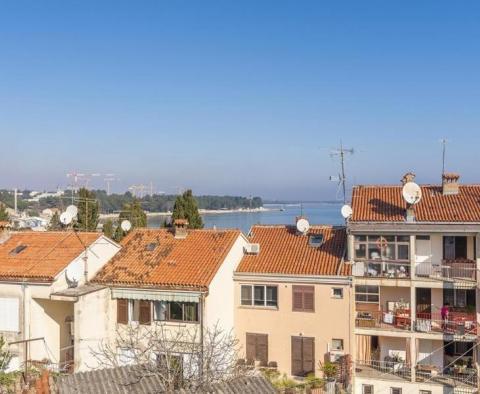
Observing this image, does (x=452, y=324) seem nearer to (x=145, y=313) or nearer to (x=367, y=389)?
(x=367, y=389)

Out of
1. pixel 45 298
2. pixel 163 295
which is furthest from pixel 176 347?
pixel 45 298

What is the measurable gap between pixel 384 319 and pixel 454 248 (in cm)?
498

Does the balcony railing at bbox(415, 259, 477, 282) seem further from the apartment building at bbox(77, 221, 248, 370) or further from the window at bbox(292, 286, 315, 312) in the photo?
the apartment building at bbox(77, 221, 248, 370)

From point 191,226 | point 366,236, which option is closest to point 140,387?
point 366,236

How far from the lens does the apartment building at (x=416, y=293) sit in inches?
995

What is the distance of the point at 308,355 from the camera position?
26.1 metres

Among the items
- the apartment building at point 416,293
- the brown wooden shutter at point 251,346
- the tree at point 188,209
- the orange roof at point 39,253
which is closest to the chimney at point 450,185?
the apartment building at point 416,293

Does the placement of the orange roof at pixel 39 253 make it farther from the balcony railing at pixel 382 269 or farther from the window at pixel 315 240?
the balcony railing at pixel 382 269

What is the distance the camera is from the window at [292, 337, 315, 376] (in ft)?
85.4

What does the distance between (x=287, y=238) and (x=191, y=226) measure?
2107cm

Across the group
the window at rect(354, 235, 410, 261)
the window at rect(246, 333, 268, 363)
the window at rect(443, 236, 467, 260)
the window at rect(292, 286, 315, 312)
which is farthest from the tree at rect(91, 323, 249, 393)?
the window at rect(443, 236, 467, 260)

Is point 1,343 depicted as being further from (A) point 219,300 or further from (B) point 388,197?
(B) point 388,197

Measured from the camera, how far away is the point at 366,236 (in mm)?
26797

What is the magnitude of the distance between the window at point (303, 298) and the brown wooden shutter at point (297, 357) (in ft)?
4.89
